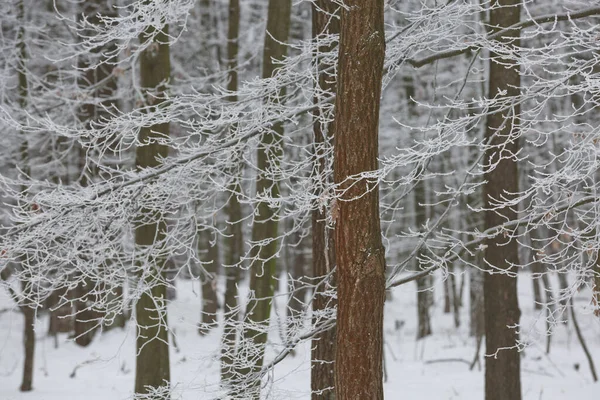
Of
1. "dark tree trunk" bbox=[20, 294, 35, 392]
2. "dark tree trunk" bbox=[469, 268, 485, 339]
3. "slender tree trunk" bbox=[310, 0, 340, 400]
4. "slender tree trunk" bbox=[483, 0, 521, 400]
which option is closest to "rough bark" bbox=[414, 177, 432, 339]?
"dark tree trunk" bbox=[469, 268, 485, 339]

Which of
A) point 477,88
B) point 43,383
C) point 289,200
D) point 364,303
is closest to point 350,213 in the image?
point 364,303

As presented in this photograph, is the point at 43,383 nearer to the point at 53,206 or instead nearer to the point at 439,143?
the point at 53,206

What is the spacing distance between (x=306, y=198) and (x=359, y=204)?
848mm

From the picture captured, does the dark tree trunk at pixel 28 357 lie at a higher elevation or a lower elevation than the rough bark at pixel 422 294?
lower

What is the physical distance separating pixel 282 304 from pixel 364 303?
17.6m

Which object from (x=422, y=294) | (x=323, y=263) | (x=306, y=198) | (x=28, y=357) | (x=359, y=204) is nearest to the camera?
(x=359, y=204)

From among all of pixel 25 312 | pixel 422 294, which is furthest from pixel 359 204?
pixel 422 294

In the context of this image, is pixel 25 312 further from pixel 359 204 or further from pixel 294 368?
pixel 359 204

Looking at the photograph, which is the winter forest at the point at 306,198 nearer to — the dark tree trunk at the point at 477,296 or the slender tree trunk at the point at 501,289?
the slender tree trunk at the point at 501,289

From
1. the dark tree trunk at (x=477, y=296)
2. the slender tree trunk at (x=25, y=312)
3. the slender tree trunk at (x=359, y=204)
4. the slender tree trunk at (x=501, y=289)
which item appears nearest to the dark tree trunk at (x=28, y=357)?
the slender tree trunk at (x=25, y=312)

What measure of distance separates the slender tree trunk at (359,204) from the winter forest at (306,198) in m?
0.01

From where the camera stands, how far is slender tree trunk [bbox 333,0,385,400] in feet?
16.9

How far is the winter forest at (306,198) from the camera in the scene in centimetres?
526

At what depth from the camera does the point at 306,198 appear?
5.95m
